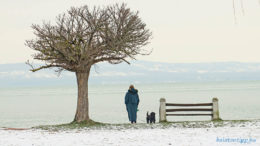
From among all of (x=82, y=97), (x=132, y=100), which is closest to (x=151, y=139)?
(x=132, y=100)

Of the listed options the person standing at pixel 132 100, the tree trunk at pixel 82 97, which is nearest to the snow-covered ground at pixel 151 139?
the person standing at pixel 132 100

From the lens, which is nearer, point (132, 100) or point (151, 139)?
point (151, 139)

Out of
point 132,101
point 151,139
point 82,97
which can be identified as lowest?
point 151,139

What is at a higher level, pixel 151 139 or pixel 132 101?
pixel 132 101

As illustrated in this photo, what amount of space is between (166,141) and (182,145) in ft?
3.41

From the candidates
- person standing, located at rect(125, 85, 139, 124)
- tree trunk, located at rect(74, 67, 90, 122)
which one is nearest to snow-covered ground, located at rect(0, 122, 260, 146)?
person standing, located at rect(125, 85, 139, 124)

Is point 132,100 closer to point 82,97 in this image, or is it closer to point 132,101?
point 132,101

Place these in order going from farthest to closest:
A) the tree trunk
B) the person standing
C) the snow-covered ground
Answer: the tree trunk, the person standing, the snow-covered ground

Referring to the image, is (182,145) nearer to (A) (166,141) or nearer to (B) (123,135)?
(A) (166,141)

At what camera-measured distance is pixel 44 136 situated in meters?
17.4

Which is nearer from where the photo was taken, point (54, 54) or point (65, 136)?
point (65, 136)

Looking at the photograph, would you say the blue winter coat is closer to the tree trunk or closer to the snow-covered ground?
the tree trunk

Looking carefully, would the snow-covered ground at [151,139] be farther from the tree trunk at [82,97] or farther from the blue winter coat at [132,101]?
the tree trunk at [82,97]

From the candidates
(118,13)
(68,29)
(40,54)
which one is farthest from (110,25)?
(40,54)
